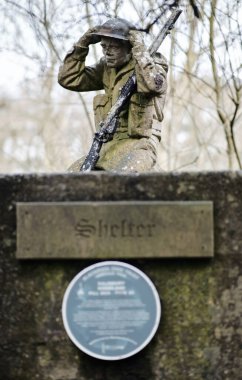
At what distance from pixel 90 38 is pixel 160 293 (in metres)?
2.33

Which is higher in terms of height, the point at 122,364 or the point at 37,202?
the point at 37,202

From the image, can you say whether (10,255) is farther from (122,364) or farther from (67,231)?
(122,364)

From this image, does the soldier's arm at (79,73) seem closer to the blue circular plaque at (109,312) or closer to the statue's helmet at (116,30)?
the statue's helmet at (116,30)

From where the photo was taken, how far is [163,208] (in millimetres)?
5430

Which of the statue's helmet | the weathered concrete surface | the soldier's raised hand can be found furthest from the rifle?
the weathered concrete surface

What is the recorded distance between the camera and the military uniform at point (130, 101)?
6789 mm

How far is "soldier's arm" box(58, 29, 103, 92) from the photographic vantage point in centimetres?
730

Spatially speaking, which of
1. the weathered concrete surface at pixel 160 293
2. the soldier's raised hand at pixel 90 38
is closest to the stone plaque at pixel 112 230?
the weathered concrete surface at pixel 160 293

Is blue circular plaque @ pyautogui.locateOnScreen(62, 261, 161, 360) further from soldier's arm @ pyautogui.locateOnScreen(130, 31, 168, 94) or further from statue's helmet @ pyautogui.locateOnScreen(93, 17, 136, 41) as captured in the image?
statue's helmet @ pyautogui.locateOnScreen(93, 17, 136, 41)

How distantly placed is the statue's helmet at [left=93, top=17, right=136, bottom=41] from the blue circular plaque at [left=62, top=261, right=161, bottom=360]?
2111mm

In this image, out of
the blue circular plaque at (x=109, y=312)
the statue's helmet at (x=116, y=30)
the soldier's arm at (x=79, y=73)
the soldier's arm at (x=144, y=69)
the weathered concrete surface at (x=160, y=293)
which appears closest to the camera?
the blue circular plaque at (x=109, y=312)

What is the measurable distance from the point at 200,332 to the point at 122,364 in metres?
0.46

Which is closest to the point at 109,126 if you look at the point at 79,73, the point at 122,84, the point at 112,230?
the point at 122,84

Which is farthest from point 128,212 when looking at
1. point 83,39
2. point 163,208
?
point 83,39
